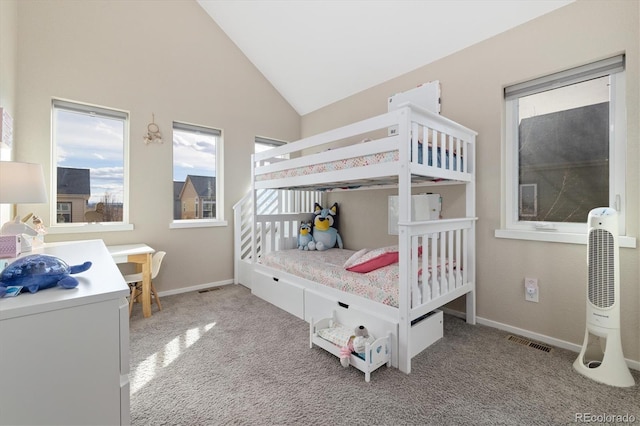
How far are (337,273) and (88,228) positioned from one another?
2484 millimetres

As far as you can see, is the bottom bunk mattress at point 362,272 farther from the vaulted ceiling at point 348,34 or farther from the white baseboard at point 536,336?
the vaulted ceiling at point 348,34

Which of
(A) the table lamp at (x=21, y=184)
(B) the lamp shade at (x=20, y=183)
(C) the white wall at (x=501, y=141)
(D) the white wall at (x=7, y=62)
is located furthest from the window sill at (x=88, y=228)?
(C) the white wall at (x=501, y=141)

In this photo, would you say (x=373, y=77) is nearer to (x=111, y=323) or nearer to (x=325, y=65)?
(x=325, y=65)

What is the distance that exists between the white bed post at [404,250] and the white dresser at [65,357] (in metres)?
1.45

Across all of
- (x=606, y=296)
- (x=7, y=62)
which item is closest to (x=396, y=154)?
(x=606, y=296)

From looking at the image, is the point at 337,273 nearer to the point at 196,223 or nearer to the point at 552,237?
the point at 552,237

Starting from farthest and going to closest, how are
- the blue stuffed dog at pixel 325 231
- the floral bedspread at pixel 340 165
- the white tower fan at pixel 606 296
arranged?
the blue stuffed dog at pixel 325 231
the floral bedspread at pixel 340 165
the white tower fan at pixel 606 296

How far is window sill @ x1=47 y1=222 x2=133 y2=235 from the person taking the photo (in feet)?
8.89

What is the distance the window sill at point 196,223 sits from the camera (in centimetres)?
337

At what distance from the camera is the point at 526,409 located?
1491mm

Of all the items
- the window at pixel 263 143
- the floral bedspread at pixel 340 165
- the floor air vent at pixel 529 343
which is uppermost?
the window at pixel 263 143

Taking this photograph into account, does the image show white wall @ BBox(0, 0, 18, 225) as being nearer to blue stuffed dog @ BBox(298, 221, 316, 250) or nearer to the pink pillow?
blue stuffed dog @ BBox(298, 221, 316, 250)

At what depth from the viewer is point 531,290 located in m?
2.27

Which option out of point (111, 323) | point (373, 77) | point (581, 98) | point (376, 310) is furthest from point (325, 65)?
point (111, 323)
